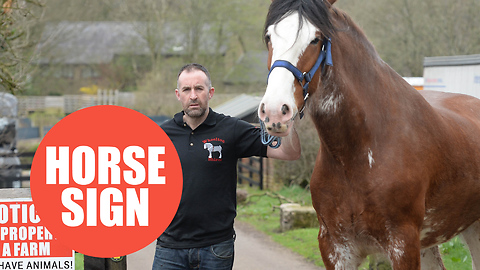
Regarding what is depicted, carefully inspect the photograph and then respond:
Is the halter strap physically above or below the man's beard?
above

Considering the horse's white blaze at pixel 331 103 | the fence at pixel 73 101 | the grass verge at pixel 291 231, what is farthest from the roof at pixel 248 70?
the horse's white blaze at pixel 331 103

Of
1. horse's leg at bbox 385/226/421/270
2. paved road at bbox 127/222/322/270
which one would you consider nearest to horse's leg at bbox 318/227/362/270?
horse's leg at bbox 385/226/421/270

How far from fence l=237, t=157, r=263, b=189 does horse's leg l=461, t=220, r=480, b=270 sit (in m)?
9.99

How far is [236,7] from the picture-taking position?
3139 centimetres

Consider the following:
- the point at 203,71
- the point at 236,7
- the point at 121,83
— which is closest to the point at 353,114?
the point at 203,71

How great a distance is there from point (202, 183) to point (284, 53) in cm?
113

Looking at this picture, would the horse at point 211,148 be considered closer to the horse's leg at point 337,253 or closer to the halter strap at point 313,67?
the halter strap at point 313,67

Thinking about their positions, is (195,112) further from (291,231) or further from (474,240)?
(291,231)

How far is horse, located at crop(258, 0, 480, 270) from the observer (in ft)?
9.73

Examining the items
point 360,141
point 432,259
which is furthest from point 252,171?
point 360,141

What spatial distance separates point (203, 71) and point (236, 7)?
94.4ft

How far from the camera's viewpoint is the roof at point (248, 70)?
35.7 m

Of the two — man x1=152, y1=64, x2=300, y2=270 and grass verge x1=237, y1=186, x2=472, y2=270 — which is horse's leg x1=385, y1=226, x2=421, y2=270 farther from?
grass verge x1=237, y1=186, x2=472, y2=270

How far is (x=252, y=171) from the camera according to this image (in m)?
15.8
